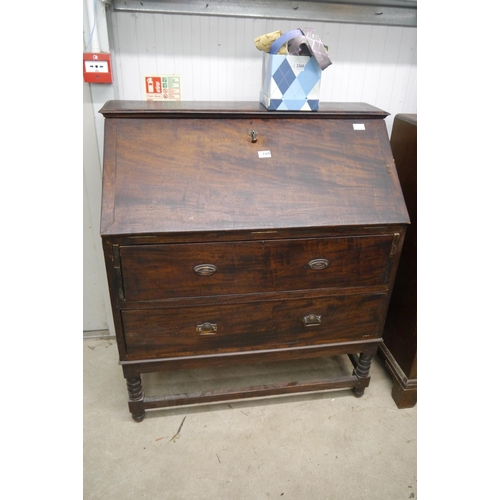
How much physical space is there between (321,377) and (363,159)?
1.10 m

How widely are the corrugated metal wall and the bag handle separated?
0.32 m

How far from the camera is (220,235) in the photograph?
1316mm

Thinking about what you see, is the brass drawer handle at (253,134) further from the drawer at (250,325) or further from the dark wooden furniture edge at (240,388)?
the dark wooden furniture edge at (240,388)

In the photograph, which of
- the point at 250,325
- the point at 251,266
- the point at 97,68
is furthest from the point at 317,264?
the point at 97,68

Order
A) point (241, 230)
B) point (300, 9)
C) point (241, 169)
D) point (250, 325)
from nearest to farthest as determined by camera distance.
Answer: point (241, 230)
point (241, 169)
point (250, 325)
point (300, 9)

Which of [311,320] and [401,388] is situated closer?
[311,320]

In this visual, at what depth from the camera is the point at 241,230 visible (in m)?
1.32

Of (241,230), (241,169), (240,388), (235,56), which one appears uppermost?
(235,56)

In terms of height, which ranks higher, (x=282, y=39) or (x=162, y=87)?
(x=282, y=39)

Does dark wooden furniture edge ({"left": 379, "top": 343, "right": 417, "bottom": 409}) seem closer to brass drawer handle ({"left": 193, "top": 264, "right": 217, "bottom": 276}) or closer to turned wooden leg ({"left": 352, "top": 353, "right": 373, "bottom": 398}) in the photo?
turned wooden leg ({"left": 352, "top": 353, "right": 373, "bottom": 398})

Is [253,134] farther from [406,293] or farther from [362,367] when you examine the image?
[362,367]

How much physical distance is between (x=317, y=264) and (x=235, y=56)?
105cm

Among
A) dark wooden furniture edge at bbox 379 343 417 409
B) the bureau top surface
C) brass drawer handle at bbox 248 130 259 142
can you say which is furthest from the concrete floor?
brass drawer handle at bbox 248 130 259 142

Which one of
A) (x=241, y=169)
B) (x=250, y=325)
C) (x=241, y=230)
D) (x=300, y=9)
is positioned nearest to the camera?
(x=241, y=230)
